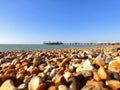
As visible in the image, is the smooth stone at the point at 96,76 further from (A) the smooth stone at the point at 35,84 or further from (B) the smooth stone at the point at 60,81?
(A) the smooth stone at the point at 35,84

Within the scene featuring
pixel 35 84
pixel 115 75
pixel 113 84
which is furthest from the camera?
pixel 115 75

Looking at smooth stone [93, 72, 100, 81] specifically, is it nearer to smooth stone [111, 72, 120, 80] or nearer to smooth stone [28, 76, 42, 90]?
smooth stone [111, 72, 120, 80]

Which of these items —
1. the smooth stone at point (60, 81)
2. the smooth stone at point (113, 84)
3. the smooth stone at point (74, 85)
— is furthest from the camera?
the smooth stone at point (60, 81)

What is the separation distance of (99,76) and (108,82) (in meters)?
0.22

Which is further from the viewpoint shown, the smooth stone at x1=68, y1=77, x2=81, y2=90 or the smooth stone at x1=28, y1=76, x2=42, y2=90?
the smooth stone at x1=28, y1=76, x2=42, y2=90

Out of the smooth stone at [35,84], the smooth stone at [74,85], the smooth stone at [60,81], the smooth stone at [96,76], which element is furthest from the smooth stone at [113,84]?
the smooth stone at [35,84]

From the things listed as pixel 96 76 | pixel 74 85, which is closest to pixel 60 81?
pixel 74 85

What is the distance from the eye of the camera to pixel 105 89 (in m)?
2.43

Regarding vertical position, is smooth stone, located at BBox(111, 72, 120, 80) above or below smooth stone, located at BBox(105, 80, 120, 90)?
above

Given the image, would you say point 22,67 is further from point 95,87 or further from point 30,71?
point 95,87

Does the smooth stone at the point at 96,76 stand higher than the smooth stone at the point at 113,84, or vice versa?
the smooth stone at the point at 96,76

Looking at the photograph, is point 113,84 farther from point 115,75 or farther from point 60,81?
point 60,81

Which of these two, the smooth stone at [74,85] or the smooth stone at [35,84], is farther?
the smooth stone at [35,84]

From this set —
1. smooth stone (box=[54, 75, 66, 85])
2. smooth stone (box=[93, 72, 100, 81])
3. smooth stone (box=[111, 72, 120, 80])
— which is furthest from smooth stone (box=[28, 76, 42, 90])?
smooth stone (box=[111, 72, 120, 80])
